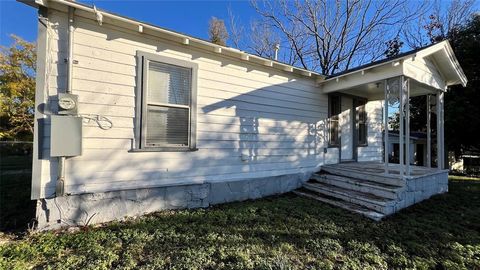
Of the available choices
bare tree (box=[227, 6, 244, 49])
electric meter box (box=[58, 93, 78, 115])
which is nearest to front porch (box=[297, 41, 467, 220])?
electric meter box (box=[58, 93, 78, 115])

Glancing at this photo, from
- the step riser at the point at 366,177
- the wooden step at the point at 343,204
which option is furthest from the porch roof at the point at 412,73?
the wooden step at the point at 343,204

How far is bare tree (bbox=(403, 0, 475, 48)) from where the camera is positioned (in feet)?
51.7

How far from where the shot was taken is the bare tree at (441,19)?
51.7 ft

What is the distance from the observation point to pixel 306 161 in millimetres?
6738

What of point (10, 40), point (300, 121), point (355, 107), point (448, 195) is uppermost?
point (10, 40)

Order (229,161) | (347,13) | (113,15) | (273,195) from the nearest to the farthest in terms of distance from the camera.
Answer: (113,15) → (229,161) → (273,195) → (347,13)

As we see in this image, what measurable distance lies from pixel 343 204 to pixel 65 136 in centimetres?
496

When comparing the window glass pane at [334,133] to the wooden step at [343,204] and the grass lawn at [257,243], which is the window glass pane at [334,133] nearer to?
the wooden step at [343,204]

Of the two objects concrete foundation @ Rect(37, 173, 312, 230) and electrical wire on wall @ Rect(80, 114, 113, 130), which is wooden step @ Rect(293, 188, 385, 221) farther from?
electrical wire on wall @ Rect(80, 114, 113, 130)

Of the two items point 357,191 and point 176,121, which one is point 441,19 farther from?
point 176,121

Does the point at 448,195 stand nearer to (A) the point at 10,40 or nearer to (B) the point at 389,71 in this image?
(B) the point at 389,71

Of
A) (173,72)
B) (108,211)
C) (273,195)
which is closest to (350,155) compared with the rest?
→ (273,195)

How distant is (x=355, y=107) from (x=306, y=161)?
277 cm

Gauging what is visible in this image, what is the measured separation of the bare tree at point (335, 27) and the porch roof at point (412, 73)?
829cm
